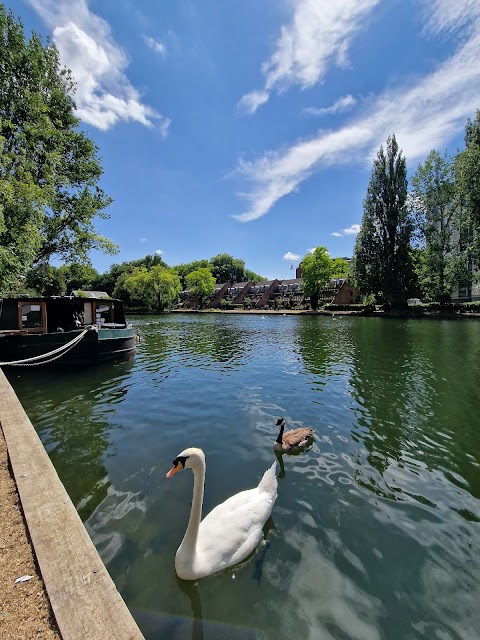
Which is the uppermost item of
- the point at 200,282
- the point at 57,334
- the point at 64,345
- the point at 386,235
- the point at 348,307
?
the point at 386,235

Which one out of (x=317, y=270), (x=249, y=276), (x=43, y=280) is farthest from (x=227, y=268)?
(x=43, y=280)

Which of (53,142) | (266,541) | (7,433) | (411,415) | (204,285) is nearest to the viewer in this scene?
(266,541)

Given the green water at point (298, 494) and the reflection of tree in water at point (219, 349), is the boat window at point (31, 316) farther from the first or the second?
the reflection of tree in water at point (219, 349)

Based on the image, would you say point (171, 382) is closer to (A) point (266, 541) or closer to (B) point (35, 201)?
(A) point (266, 541)

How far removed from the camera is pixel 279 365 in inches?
604

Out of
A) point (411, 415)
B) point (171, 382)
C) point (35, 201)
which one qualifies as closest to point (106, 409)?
point (171, 382)

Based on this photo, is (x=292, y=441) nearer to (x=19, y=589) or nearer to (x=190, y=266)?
(x=19, y=589)

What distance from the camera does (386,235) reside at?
54.8 metres

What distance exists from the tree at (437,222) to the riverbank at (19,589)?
53.4 m

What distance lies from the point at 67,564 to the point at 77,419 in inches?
266

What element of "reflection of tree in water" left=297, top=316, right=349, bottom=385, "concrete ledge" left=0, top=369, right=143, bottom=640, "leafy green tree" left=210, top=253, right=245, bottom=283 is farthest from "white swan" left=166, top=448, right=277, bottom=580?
"leafy green tree" left=210, top=253, right=245, bottom=283

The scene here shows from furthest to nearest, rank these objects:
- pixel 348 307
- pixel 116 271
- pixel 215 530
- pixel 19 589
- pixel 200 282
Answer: pixel 116 271
pixel 200 282
pixel 348 307
pixel 215 530
pixel 19 589

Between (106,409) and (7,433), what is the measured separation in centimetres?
442

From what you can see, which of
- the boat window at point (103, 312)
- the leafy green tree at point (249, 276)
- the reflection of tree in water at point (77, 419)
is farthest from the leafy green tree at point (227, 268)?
the reflection of tree in water at point (77, 419)
